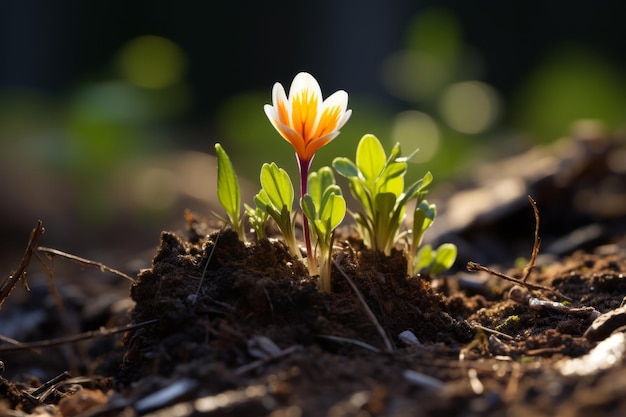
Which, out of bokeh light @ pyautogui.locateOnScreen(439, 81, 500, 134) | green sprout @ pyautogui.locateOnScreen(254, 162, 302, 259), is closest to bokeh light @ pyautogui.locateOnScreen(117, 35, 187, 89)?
bokeh light @ pyautogui.locateOnScreen(439, 81, 500, 134)

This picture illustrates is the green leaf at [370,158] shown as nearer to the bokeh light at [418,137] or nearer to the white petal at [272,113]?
the white petal at [272,113]

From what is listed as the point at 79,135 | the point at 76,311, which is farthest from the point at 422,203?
the point at 79,135

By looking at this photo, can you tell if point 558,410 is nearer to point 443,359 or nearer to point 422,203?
point 443,359

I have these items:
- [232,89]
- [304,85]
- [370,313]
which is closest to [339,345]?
[370,313]

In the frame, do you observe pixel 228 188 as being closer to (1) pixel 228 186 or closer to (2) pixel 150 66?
(1) pixel 228 186

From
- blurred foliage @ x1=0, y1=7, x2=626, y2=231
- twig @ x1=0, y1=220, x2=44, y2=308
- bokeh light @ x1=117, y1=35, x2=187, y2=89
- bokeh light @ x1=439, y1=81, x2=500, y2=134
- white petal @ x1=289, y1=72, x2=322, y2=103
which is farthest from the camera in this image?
bokeh light @ x1=439, y1=81, x2=500, y2=134

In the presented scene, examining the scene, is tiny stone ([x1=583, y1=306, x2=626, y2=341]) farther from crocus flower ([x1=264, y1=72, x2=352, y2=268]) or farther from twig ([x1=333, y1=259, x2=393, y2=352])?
crocus flower ([x1=264, y1=72, x2=352, y2=268])
